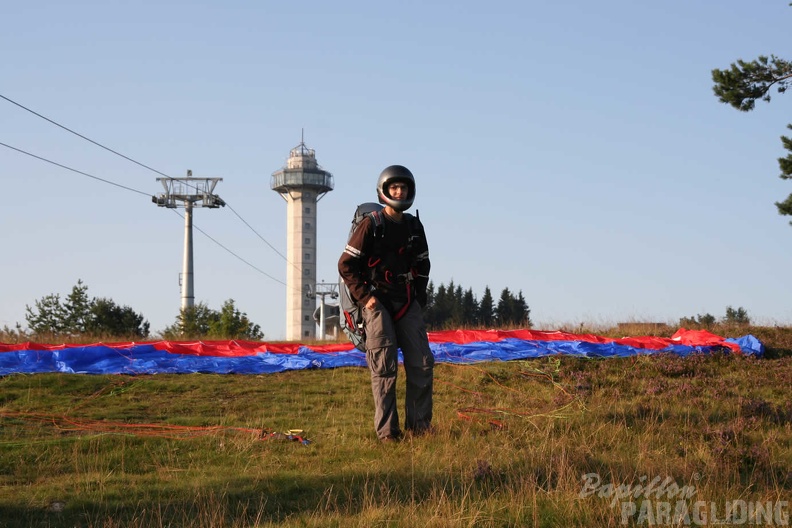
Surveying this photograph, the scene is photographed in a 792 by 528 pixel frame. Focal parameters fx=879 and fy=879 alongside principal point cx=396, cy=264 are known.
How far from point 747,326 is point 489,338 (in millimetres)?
5689

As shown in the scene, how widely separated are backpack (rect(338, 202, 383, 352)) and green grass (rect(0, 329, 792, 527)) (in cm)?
90

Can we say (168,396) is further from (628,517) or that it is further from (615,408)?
(628,517)

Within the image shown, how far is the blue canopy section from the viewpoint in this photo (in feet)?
42.7

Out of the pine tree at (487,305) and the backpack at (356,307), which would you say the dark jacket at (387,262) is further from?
the pine tree at (487,305)

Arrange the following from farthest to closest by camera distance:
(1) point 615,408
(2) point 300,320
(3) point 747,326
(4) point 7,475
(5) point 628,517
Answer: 1. (2) point 300,320
2. (3) point 747,326
3. (1) point 615,408
4. (4) point 7,475
5. (5) point 628,517

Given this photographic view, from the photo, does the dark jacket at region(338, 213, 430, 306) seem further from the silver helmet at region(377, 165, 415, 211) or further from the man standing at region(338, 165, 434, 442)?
the silver helmet at region(377, 165, 415, 211)

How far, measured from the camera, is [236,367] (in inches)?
523

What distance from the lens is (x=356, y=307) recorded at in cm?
918

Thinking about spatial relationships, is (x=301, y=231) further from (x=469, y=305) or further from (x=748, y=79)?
(x=748, y=79)

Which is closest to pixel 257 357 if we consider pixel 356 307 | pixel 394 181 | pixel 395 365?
pixel 356 307

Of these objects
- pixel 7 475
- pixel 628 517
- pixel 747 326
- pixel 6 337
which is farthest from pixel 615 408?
pixel 6 337

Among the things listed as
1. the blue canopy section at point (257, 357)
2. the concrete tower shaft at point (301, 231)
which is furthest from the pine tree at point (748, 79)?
the concrete tower shaft at point (301, 231)

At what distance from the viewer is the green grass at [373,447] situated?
239 inches

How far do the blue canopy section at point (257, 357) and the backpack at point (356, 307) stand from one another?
2759 millimetres
